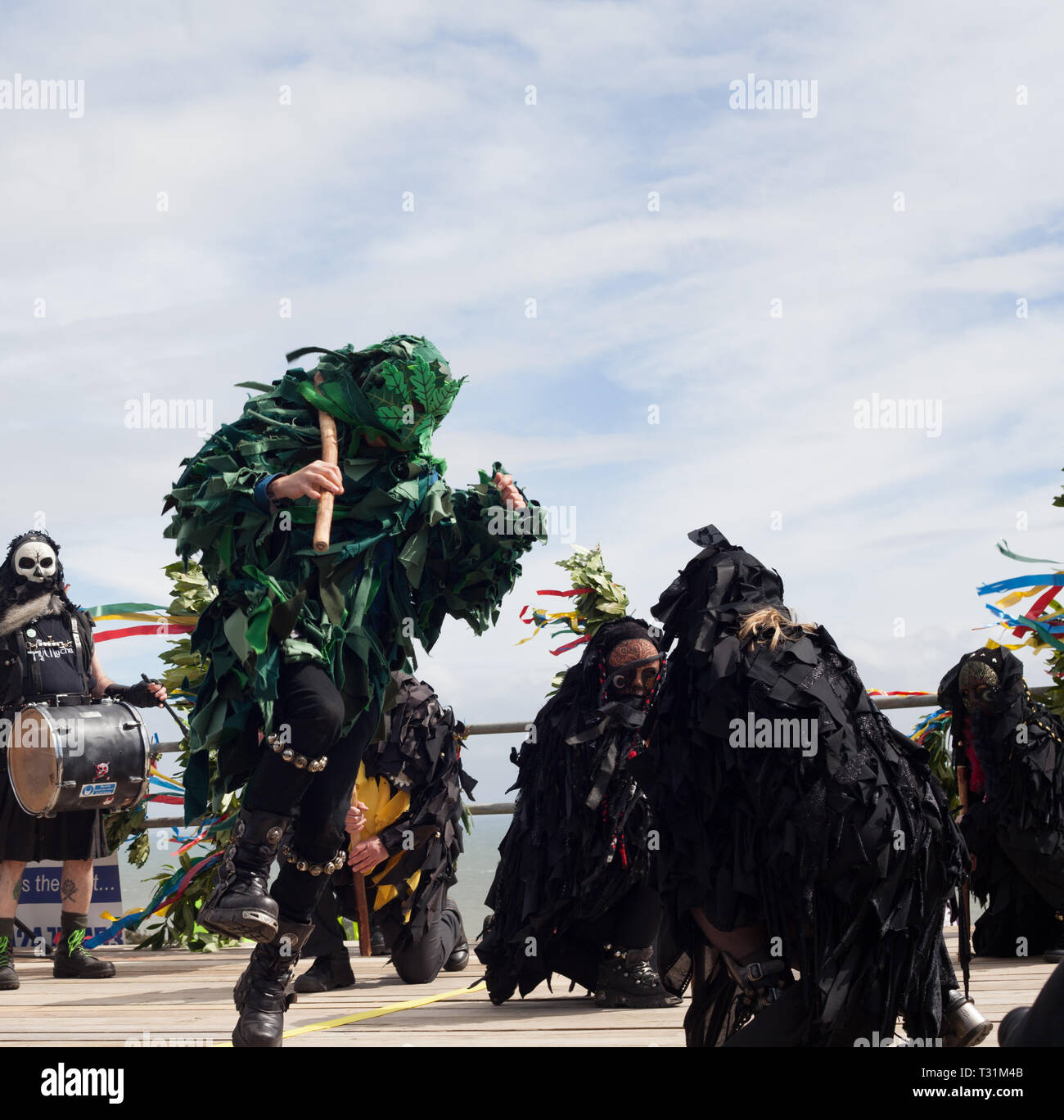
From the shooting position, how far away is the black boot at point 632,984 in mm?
4309

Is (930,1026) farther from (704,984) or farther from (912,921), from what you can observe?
(704,984)

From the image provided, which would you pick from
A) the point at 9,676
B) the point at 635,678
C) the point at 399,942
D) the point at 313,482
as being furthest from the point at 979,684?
the point at 9,676

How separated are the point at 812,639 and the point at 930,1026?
850 mm

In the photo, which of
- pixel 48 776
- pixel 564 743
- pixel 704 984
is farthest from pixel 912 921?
pixel 48 776

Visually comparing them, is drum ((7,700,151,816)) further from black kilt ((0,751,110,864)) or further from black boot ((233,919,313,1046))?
black boot ((233,919,313,1046))

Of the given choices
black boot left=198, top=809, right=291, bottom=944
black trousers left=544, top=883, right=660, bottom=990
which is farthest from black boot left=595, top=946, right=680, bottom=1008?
black boot left=198, top=809, right=291, bottom=944

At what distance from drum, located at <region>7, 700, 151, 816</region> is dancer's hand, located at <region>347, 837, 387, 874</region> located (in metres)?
1.55

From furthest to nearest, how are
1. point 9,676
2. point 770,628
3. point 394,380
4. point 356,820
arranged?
1. point 9,676
2. point 356,820
3. point 394,380
4. point 770,628

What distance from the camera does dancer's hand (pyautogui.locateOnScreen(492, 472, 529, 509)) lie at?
374 centimetres

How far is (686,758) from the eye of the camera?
9.11 ft

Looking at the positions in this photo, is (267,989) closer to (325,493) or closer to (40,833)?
(325,493)

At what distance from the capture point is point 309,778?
3.45 m

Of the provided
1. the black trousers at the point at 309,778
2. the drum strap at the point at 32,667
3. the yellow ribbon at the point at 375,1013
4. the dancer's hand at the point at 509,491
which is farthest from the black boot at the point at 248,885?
the drum strap at the point at 32,667

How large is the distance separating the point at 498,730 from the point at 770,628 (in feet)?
16.2
